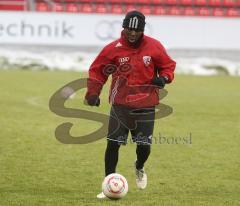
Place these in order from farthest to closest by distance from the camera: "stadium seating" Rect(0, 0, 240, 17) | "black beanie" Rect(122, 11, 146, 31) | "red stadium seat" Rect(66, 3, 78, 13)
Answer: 1. "red stadium seat" Rect(66, 3, 78, 13)
2. "stadium seating" Rect(0, 0, 240, 17)
3. "black beanie" Rect(122, 11, 146, 31)

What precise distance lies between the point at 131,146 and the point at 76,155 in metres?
1.37

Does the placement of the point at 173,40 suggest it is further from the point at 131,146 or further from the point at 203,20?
the point at 131,146

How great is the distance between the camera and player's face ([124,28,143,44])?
790 cm

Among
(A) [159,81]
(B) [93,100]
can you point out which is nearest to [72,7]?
(B) [93,100]

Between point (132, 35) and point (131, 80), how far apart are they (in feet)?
1.67

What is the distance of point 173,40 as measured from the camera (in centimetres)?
2775

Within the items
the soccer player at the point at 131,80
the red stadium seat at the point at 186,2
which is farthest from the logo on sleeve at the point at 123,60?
the red stadium seat at the point at 186,2

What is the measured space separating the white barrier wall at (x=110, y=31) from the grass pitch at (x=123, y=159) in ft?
26.5

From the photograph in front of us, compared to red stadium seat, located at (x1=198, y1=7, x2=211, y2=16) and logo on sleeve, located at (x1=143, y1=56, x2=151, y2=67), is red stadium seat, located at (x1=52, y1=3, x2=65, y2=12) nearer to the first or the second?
red stadium seat, located at (x1=198, y1=7, x2=211, y2=16)

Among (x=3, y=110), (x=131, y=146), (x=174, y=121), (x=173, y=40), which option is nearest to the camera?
(x=131, y=146)

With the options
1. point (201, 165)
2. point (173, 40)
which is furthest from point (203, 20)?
point (201, 165)

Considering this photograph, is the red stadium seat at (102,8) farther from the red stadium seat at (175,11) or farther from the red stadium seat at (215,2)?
the red stadium seat at (215,2)

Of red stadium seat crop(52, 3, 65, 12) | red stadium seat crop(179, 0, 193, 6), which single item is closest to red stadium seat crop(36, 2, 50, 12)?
red stadium seat crop(52, 3, 65, 12)

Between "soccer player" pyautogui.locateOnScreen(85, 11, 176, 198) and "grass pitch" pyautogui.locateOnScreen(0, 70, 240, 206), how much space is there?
2.22 feet
